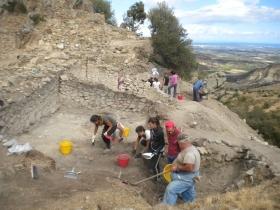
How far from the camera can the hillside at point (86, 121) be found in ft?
27.4

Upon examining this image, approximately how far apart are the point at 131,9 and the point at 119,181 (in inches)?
982

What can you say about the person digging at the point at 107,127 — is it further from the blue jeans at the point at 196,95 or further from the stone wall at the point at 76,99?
the blue jeans at the point at 196,95

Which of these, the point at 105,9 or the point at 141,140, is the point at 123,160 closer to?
the point at 141,140

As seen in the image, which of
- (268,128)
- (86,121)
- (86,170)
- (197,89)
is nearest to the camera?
(86,170)

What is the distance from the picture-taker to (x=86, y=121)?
15.0m

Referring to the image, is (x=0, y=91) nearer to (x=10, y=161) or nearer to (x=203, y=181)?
(x=10, y=161)

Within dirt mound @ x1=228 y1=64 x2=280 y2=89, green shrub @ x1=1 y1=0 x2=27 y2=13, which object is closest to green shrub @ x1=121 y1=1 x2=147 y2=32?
green shrub @ x1=1 y1=0 x2=27 y2=13

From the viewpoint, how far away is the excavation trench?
32.2 feet

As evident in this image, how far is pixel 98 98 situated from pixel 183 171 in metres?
8.85

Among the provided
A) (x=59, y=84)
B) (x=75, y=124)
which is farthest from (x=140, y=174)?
(x=59, y=84)

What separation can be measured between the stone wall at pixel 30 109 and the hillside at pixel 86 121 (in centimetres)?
3

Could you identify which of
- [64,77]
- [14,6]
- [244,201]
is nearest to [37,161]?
[244,201]

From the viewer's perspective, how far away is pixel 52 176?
9141 millimetres

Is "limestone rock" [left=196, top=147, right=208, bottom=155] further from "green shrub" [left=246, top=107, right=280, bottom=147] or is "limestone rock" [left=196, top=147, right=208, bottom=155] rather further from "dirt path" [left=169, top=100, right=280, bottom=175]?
"green shrub" [left=246, top=107, right=280, bottom=147]
